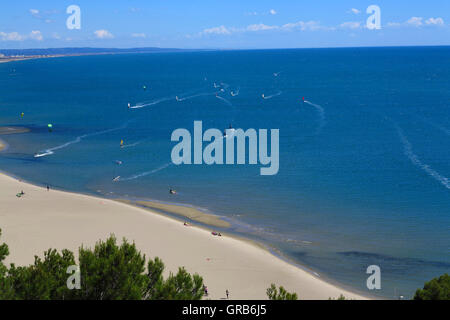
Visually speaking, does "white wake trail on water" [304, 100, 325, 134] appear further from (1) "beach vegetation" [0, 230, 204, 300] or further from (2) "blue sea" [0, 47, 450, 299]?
(1) "beach vegetation" [0, 230, 204, 300]

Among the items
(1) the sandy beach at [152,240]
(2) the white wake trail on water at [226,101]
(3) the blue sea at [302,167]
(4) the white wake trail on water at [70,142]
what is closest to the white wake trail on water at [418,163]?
(3) the blue sea at [302,167]

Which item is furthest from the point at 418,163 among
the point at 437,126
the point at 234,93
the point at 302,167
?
the point at 234,93

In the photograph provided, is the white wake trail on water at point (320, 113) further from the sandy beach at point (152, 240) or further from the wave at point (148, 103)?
the sandy beach at point (152, 240)

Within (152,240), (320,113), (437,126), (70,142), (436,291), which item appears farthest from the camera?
(320,113)

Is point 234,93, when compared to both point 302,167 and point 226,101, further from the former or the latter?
point 302,167
